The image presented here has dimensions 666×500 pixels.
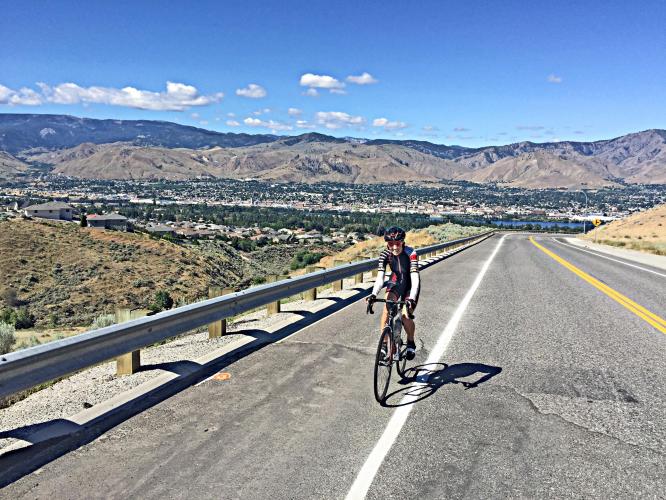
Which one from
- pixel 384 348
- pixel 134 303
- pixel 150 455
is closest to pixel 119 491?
pixel 150 455

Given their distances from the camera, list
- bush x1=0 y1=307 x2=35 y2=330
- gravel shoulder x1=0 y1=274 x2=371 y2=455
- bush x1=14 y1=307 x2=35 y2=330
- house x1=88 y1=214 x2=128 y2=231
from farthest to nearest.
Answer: house x1=88 y1=214 x2=128 y2=231, bush x1=14 y1=307 x2=35 y2=330, bush x1=0 y1=307 x2=35 y2=330, gravel shoulder x1=0 y1=274 x2=371 y2=455

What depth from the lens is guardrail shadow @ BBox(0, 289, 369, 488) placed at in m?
4.35

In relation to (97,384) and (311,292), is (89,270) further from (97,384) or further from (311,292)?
(97,384)

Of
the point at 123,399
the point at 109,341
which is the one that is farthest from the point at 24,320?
the point at 123,399

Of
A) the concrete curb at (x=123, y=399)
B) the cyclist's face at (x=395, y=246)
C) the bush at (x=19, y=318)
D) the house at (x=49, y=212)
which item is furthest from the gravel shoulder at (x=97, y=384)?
the house at (x=49, y=212)

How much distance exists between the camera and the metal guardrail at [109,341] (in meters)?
4.74

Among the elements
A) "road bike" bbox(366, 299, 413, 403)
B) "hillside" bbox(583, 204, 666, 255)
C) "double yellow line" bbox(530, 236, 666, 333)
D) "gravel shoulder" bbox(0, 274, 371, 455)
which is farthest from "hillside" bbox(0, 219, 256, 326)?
"hillside" bbox(583, 204, 666, 255)

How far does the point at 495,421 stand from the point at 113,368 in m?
4.56

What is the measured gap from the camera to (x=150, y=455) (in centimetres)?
450

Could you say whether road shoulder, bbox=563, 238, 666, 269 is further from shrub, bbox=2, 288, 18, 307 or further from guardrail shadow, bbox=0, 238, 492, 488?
shrub, bbox=2, 288, 18, 307

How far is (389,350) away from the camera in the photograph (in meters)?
6.18

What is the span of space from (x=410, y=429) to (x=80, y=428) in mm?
2870

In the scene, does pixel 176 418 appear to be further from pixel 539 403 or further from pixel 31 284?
pixel 31 284

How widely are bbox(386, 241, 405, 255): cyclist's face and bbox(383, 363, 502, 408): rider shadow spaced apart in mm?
1483
